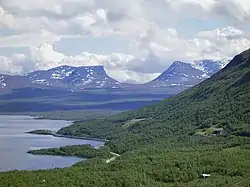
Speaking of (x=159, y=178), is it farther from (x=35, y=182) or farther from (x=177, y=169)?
(x=35, y=182)

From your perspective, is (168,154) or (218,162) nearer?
(218,162)

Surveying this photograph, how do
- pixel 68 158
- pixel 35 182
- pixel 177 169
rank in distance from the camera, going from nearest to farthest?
pixel 35 182, pixel 177 169, pixel 68 158

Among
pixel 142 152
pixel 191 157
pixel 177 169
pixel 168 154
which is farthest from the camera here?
pixel 142 152

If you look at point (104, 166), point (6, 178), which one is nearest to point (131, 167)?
point (104, 166)

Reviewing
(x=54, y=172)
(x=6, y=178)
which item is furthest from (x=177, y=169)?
(x=6, y=178)

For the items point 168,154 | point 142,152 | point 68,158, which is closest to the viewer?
point 168,154

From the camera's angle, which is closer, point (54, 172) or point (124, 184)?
point (124, 184)

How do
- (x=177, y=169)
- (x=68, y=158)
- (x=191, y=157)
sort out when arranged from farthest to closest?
(x=68, y=158), (x=191, y=157), (x=177, y=169)

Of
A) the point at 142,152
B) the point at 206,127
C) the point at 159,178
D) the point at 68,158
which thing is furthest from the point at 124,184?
the point at 206,127

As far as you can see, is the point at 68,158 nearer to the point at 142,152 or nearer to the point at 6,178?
the point at 142,152
